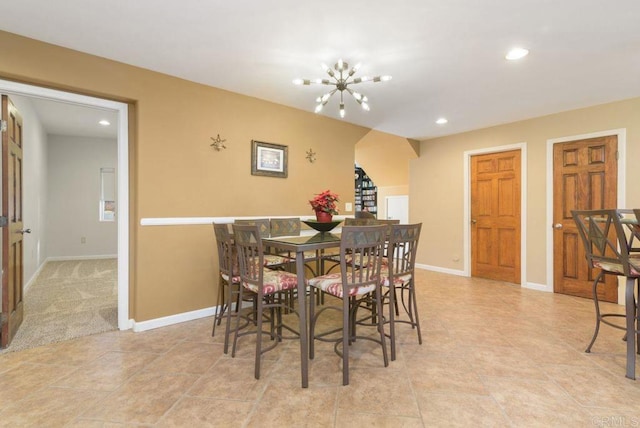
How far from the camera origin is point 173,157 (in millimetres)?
2846

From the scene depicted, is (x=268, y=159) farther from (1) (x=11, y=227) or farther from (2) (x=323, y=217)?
(1) (x=11, y=227)

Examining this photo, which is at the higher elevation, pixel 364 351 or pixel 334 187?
pixel 334 187

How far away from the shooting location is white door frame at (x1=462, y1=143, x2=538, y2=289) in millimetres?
4234

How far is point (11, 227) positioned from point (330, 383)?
8.90ft

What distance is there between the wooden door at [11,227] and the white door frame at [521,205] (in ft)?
17.6

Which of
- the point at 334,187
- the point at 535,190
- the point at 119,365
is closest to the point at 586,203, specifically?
the point at 535,190

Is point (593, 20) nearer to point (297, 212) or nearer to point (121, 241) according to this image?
point (297, 212)

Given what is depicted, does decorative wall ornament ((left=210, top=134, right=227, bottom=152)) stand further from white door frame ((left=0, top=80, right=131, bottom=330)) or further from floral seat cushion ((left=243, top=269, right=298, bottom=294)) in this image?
floral seat cushion ((left=243, top=269, right=298, bottom=294))

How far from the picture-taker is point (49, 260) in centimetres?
575

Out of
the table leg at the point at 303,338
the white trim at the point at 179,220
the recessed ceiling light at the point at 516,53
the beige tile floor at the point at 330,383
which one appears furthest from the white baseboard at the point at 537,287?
the white trim at the point at 179,220

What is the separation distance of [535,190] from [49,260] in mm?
8316

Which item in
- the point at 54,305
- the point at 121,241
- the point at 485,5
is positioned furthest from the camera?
the point at 54,305

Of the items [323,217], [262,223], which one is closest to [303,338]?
[323,217]

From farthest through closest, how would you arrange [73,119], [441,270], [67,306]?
[441,270]
[73,119]
[67,306]
